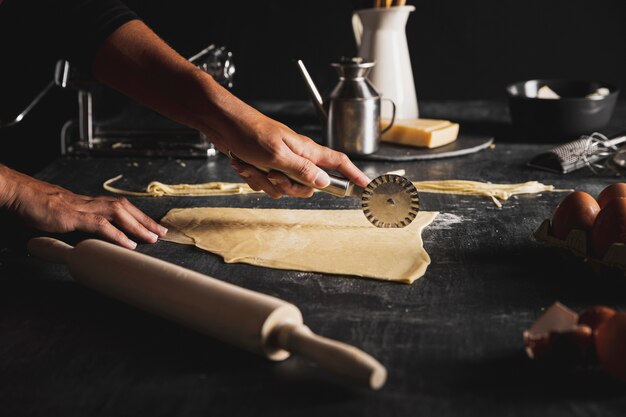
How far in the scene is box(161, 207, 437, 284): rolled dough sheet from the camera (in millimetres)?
1212

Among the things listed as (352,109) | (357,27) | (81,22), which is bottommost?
(352,109)

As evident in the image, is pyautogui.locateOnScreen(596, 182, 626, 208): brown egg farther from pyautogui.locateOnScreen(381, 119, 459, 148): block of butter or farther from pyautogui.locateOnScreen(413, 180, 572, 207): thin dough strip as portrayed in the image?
pyautogui.locateOnScreen(381, 119, 459, 148): block of butter

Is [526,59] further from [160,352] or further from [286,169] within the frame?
[160,352]

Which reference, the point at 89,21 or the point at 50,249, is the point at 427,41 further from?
the point at 50,249

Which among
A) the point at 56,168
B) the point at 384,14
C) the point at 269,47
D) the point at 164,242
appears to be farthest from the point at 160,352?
the point at 269,47

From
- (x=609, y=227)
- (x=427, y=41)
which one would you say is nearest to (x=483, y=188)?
(x=609, y=227)

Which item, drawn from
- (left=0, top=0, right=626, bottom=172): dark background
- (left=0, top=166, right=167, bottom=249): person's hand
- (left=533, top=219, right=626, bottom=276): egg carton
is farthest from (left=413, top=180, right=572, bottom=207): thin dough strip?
(left=0, top=0, right=626, bottom=172): dark background

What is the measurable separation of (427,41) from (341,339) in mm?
2165

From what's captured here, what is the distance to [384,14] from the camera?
2.16 m

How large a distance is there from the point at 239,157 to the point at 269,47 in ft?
5.40

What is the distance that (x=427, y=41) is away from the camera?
2.93 m

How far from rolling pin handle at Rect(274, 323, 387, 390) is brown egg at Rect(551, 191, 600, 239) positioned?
51 centimetres

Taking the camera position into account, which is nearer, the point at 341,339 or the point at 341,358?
the point at 341,358

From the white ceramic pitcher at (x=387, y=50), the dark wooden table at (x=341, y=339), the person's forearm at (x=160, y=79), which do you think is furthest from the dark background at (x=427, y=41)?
the dark wooden table at (x=341, y=339)
